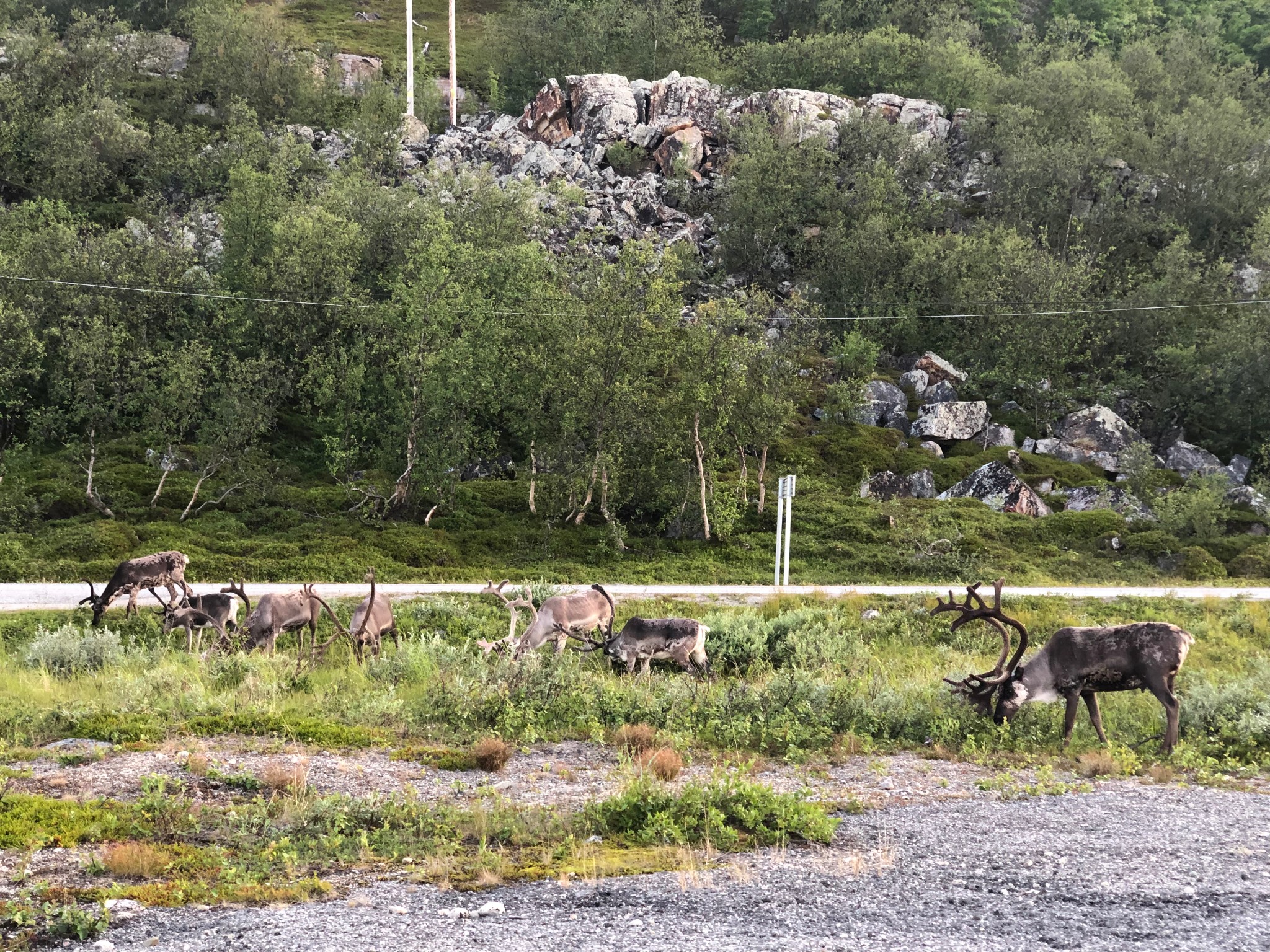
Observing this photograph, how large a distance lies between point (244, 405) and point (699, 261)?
4389 cm

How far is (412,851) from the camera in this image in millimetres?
10641

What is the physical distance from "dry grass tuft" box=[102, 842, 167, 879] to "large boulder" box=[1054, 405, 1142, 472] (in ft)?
181

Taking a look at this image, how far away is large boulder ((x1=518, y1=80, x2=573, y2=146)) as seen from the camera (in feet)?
305

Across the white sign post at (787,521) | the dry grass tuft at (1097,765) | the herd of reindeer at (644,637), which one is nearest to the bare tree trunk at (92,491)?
the herd of reindeer at (644,637)

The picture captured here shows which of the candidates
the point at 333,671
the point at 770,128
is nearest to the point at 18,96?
the point at 770,128

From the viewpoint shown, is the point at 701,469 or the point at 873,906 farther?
the point at 701,469

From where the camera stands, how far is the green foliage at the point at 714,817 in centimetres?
1089

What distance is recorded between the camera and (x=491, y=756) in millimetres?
14203

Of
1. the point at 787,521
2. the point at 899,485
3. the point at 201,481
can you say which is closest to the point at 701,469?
the point at 787,521

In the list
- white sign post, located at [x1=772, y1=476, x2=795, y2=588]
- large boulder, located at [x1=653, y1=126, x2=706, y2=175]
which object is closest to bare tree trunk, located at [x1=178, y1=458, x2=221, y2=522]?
white sign post, located at [x1=772, y1=476, x2=795, y2=588]

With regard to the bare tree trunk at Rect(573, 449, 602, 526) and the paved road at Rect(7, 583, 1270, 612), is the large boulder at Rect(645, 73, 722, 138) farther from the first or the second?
the paved road at Rect(7, 583, 1270, 612)

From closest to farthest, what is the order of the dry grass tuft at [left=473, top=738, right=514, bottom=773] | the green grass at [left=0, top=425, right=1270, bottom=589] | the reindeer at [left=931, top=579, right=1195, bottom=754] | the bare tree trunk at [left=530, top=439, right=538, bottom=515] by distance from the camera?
the dry grass tuft at [left=473, top=738, right=514, bottom=773] → the reindeer at [left=931, top=579, right=1195, bottom=754] → the green grass at [left=0, top=425, right=1270, bottom=589] → the bare tree trunk at [left=530, top=439, right=538, bottom=515]

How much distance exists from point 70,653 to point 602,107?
3220 inches

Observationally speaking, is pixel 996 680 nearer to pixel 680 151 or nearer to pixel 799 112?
pixel 680 151
